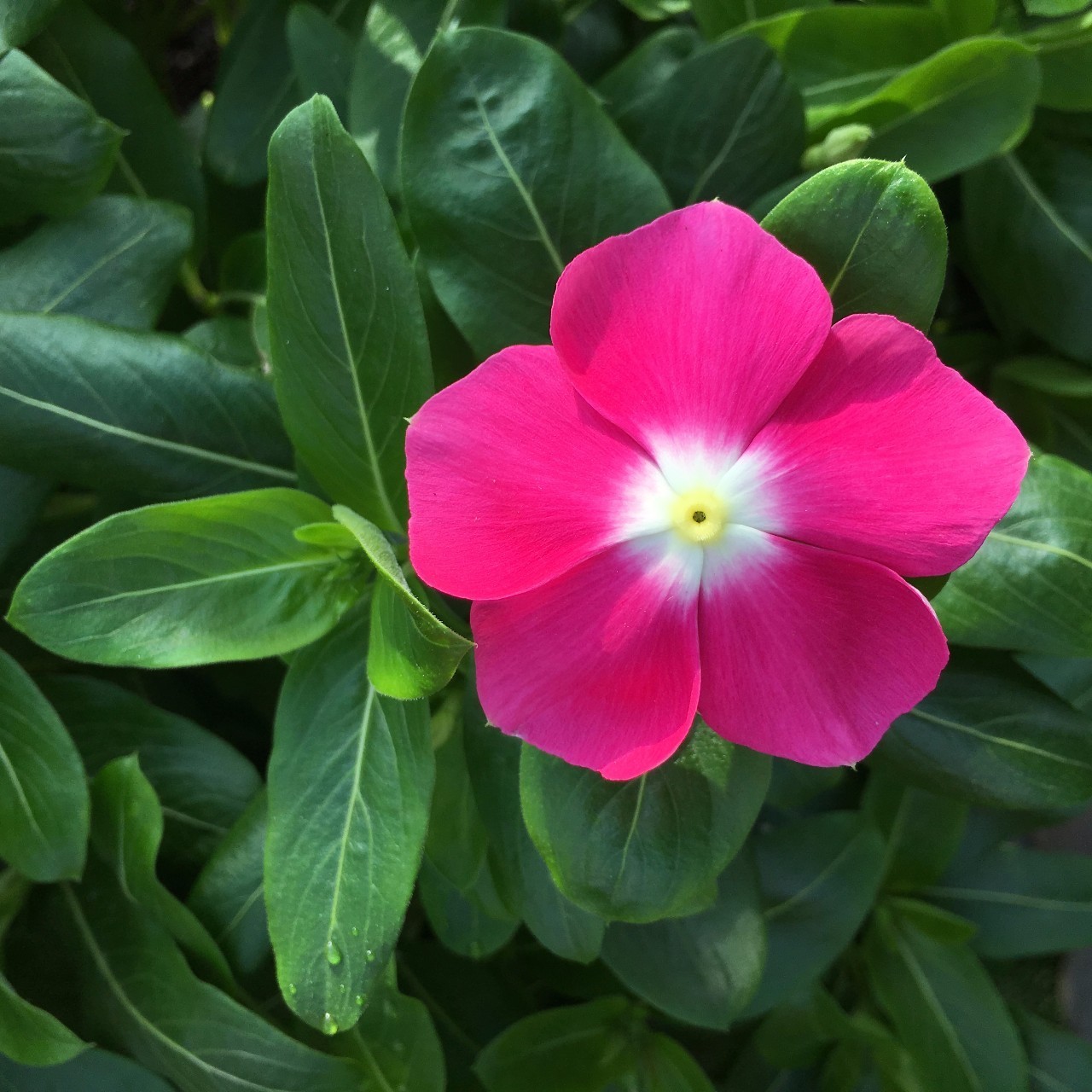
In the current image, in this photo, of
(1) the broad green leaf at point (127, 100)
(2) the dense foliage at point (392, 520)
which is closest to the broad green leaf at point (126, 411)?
(2) the dense foliage at point (392, 520)

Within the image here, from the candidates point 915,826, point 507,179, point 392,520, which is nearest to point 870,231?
point 507,179

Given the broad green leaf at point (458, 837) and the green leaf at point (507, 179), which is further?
the broad green leaf at point (458, 837)

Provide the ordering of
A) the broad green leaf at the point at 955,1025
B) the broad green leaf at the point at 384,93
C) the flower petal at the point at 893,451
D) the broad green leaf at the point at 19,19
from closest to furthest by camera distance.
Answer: the flower petal at the point at 893,451 < the broad green leaf at the point at 19,19 < the broad green leaf at the point at 384,93 < the broad green leaf at the point at 955,1025

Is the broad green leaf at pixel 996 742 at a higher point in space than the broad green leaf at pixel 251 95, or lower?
lower

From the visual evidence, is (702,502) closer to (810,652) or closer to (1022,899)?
(810,652)

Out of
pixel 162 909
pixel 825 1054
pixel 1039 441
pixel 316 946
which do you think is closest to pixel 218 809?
pixel 162 909

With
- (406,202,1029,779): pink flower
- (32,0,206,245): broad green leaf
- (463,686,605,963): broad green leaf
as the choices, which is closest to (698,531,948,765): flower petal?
(406,202,1029,779): pink flower

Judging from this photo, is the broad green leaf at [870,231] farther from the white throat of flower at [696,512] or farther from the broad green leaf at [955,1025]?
the broad green leaf at [955,1025]
